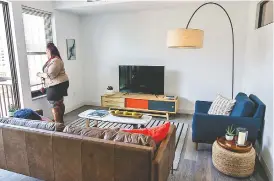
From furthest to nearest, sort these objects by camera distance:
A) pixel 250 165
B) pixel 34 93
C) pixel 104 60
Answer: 1. pixel 104 60
2. pixel 34 93
3. pixel 250 165

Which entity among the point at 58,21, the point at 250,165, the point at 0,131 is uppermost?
the point at 58,21

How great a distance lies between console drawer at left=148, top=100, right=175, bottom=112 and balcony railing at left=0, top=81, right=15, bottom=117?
8.98 feet

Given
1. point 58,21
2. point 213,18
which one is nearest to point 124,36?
point 58,21

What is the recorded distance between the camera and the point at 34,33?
410 centimetres

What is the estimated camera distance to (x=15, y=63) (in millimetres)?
3678

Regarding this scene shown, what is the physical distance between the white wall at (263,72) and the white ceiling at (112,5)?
1.52 meters

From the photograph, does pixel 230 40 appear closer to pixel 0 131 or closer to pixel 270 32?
pixel 270 32

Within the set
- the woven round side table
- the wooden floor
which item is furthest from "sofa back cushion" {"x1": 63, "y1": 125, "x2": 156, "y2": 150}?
the woven round side table

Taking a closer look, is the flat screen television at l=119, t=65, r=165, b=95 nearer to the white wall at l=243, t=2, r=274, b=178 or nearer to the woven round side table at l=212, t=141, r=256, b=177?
the white wall at l=243, t=2, r=274, b=178

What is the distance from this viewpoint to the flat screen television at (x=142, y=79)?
15.1 ft

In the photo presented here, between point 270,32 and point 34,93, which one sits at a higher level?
point 270,32

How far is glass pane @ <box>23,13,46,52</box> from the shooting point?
155 inches

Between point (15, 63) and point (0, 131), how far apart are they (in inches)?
78.0

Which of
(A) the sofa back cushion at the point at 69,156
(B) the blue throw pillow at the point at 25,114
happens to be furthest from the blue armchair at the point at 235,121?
(B) the blue throw pillow at the point at 25,114
